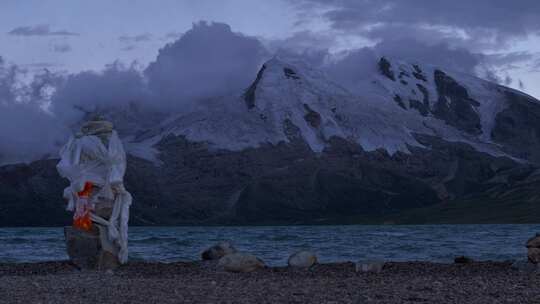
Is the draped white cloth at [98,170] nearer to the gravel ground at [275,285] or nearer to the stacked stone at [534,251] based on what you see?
the gravel ground at [275,285]

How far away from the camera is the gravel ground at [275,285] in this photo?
28656mm

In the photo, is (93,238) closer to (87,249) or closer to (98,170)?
(87,249)

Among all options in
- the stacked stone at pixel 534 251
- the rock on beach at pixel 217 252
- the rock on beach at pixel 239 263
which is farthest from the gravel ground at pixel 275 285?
the rock on beach at pixel 217 252

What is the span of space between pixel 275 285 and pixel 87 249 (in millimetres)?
12842

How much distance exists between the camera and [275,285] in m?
33.3

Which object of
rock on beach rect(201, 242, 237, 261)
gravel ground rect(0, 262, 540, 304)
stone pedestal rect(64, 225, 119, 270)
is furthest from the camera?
rock on beach rect(201, 242, 237, 261)

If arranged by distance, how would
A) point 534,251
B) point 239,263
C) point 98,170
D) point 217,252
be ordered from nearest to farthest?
1. point 534,251
2. point 239,263
3. point 98,170
4. point 217,252

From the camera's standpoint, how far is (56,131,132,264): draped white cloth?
4344 centimetres

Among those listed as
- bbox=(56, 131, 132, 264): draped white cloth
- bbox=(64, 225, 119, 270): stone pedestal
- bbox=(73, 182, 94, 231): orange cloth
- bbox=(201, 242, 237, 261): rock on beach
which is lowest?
bbox=(201, 242, 237, 261): rock on beach

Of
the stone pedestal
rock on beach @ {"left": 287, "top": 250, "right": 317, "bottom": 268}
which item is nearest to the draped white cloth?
the stone pedestal

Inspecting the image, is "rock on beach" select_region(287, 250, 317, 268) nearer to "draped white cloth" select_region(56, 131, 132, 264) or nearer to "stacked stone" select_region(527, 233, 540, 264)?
"draped white cloth" select_region(56, 131, 132, 264)

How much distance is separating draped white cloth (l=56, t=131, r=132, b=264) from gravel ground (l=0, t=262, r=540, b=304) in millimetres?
2217

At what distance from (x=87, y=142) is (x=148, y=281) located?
9.67 metres

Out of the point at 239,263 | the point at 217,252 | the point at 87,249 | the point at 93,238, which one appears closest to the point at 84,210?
the point at 93,238
